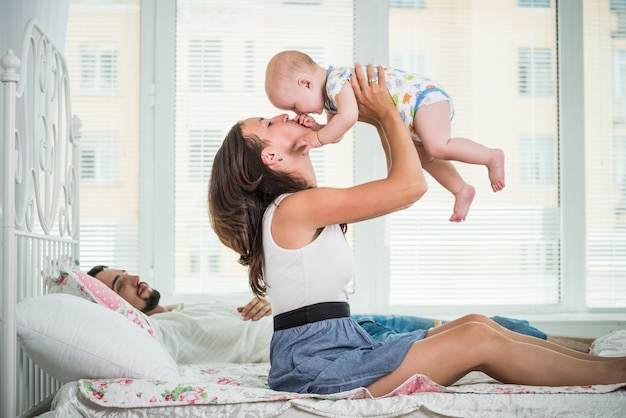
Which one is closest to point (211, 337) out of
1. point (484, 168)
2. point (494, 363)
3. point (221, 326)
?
point (221, 326)

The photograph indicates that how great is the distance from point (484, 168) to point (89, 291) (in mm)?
2309

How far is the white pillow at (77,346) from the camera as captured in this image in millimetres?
1757

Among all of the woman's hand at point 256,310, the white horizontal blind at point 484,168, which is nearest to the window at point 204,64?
the white horizontal blind at point 484,168

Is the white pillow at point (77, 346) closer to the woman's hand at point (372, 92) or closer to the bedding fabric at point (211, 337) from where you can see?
the bedding fabric at point (211, 337)

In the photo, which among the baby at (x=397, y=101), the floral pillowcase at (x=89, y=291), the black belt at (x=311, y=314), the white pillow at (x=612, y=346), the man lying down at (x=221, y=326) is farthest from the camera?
the man lying down at (x=221, y=326)

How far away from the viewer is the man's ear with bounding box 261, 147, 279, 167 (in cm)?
191

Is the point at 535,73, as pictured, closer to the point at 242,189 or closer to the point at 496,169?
the point at 496,169

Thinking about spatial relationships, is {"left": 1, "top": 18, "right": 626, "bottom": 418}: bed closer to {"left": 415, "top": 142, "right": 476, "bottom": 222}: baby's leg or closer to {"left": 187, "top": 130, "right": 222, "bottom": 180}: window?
{"left": 415, "top": 142, "right": 476, "bottom": 222}: baby's leg

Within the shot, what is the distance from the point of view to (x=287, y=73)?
2.14 metres

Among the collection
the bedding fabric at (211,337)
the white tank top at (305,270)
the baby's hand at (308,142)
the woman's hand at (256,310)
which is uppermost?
the baby's hand at (308,142)

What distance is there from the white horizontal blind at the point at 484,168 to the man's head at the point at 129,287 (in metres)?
1.34

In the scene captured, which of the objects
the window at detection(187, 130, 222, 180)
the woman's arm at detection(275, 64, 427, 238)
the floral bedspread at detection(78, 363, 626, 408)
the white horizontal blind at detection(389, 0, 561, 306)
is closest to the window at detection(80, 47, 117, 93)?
the window at detection(187, 130, 222, 180)

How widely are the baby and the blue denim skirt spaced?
536 mm

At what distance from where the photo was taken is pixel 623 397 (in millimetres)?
1625
